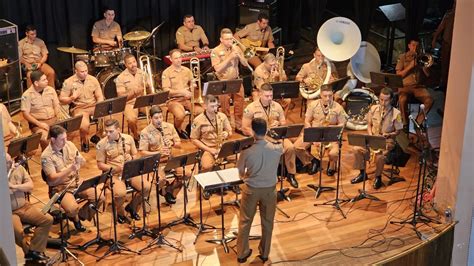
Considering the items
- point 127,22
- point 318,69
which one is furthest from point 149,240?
point 127,22

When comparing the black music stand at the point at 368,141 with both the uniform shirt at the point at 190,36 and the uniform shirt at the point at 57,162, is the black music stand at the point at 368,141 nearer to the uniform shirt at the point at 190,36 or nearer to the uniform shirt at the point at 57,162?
the uniform shirt at the point at 57,162

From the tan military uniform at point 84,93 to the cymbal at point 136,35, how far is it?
1.55 metres

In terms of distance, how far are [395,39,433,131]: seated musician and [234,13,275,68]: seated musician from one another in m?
2.16

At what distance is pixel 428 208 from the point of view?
10.0 m

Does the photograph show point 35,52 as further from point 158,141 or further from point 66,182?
point 66,182

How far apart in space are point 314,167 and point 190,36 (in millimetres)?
3442

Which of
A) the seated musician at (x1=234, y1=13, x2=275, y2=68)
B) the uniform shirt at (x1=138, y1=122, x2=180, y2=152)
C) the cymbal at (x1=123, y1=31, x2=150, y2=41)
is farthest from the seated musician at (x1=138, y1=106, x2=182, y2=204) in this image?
the seated musician at (x1=234, y1=13, x2=275, y2=68)

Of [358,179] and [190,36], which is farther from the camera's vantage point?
[190,36]

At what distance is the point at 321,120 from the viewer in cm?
1066

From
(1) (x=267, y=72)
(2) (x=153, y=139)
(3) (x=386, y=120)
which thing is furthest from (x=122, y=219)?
(3) (x=386, y=120)

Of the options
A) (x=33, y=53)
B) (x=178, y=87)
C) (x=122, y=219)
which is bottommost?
(x=122, y=219)

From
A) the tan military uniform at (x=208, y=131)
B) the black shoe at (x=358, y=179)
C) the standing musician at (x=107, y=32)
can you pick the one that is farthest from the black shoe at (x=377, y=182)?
the standing musician at (x=107, y=32)

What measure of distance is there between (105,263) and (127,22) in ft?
18.5

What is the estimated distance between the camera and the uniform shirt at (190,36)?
1312cm
